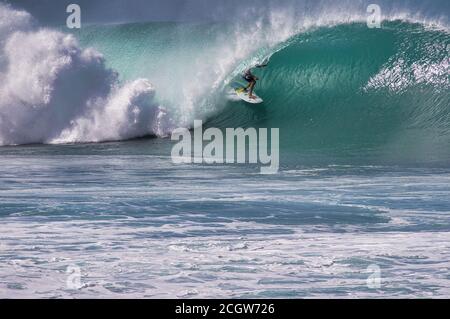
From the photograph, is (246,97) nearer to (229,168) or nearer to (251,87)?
(251,87)

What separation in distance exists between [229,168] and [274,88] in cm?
703

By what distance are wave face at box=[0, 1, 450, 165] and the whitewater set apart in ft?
0.13

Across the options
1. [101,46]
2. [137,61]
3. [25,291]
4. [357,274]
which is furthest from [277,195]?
[101,46]

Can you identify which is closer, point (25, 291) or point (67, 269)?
point (25, 291)

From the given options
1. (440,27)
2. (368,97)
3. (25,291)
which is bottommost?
(25,291)

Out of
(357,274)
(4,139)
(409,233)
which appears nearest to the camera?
(357,274)

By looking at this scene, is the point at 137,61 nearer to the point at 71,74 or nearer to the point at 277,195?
the point at 71,74

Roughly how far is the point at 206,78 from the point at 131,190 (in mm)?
10420

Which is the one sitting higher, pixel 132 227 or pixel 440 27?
pixel 440 27

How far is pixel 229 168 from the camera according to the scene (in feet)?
42.1

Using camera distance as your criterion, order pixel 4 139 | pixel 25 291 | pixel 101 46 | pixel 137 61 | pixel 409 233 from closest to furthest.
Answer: pixel 25 291, pixel 409 233, pixel 4 139, pixel 137 61, pixel 101 46

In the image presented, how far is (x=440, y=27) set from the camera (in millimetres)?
20109

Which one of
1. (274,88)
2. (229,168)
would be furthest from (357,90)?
(229,168)

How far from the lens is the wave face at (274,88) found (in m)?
17.8
